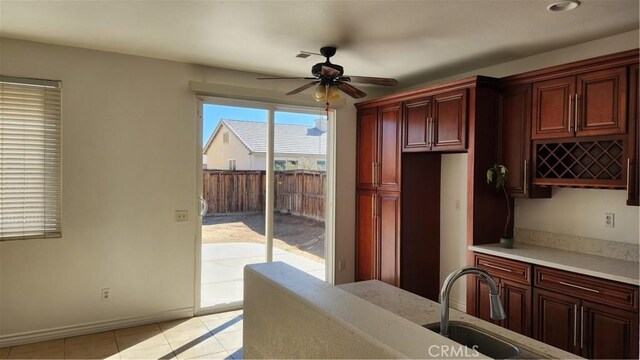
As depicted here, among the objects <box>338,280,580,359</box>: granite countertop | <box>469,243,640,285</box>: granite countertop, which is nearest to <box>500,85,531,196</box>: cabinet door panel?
<box>469,243,640,285</box>: granite countertop

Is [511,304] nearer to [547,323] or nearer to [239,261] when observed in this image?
[547,323]

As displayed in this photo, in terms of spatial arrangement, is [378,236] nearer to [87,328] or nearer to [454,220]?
[454,220]

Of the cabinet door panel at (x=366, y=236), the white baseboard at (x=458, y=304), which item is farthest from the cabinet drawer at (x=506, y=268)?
the cabinet door panel at (x=366, y=236)

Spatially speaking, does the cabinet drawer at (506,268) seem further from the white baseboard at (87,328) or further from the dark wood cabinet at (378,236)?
the white baseboard at (87,328)

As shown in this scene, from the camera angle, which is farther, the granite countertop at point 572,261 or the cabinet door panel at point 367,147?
the cabinet door panel at point 367,147

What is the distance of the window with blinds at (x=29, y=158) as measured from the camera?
10.8ft

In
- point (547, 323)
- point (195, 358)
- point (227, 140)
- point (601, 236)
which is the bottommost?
point (195, 358)

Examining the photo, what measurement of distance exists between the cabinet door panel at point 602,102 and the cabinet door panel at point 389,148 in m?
1.74

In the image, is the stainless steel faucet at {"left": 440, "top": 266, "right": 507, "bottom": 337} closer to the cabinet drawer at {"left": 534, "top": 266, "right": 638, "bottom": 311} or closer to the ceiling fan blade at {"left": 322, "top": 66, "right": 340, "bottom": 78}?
the cabinet drawer at {"left": 534, "top": 266, "right": 638, "bottom": 311}

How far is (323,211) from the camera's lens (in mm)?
4887

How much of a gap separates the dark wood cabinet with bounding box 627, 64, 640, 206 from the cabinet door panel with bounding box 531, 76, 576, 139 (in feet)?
1.21

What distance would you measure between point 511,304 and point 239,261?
2672 millimetres

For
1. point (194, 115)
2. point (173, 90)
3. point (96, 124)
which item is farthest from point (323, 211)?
point (96, 124)

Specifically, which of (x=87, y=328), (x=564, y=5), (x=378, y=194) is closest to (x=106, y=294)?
(x=87, y=328)
